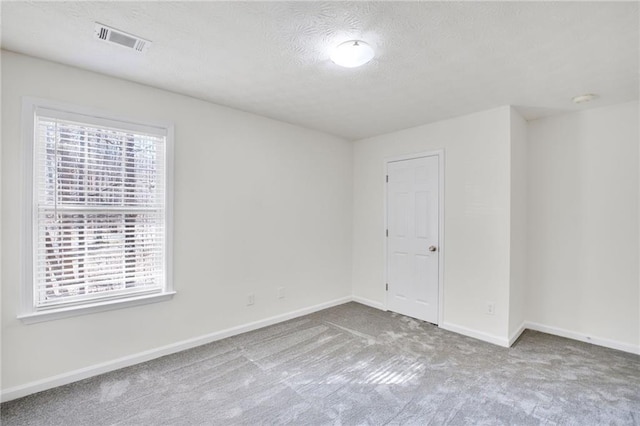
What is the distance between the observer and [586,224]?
3.26m

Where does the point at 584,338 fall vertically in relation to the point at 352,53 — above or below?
below

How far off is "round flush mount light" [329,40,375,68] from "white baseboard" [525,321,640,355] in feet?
11.4

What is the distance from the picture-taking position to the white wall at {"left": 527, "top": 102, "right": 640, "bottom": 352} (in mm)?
3029

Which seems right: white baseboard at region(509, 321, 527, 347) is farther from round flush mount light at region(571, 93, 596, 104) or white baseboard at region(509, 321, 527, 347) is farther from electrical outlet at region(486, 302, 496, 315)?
round flush mount light at region(571, 93, 596, 104)

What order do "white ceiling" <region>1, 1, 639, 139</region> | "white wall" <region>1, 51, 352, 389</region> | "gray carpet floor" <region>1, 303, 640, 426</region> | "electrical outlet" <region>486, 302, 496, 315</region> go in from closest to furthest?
1. "white ceiling" <region>1, 1, 639, 139</region>
2. "gray carpet floor" <region>1, 303, 640, 426</region>
3. "white wall" <region>1, 51, 352, 389</region>
4. "electrical outlet" <region>486, 302, 496, 315</region>

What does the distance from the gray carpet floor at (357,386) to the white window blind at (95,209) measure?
0.76 m

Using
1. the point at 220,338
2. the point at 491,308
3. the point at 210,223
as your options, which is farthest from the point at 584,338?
the point at 210,223

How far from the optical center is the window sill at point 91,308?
227cm

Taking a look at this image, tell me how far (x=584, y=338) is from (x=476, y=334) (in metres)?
1.08

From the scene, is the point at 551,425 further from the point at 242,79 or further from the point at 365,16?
the point at 242,79

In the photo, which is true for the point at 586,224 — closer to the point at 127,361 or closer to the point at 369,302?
the point at 369,302

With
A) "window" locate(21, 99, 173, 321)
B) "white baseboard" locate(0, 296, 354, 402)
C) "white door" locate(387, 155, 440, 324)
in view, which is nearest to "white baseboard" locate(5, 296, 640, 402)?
"white baseboard" locate(0, 296, 354, 402)

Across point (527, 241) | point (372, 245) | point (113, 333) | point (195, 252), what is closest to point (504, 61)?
point (527, 241)

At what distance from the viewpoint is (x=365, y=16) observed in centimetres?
175
